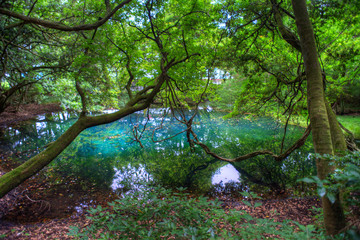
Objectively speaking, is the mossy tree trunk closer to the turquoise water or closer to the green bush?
the turquoise water

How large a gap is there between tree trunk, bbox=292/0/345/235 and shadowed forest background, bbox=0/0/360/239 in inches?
0.4

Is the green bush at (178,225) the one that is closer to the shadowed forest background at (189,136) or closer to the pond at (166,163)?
the shadowed forest background at (189,136)

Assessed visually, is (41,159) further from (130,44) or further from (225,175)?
(225,175)

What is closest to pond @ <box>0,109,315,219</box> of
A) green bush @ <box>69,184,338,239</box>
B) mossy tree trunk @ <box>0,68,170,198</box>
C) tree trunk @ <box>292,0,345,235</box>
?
mossy tree trunk @ <box>0,68,170,198</box>

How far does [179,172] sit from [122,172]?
244 centimetres

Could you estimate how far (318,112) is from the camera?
1933 mm

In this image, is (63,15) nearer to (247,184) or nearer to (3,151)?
(3,151)

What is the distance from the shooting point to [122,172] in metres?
7.64

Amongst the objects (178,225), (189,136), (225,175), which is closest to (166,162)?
(225,175)

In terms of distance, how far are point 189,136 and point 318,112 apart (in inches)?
170

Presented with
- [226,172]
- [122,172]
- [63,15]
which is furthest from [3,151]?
[226,172]

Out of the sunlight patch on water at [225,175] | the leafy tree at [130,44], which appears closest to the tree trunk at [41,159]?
the leafy tree at [130,44]

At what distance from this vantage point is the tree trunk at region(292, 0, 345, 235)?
164 centimetres

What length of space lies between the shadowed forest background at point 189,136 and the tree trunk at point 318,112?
0.01 metres
